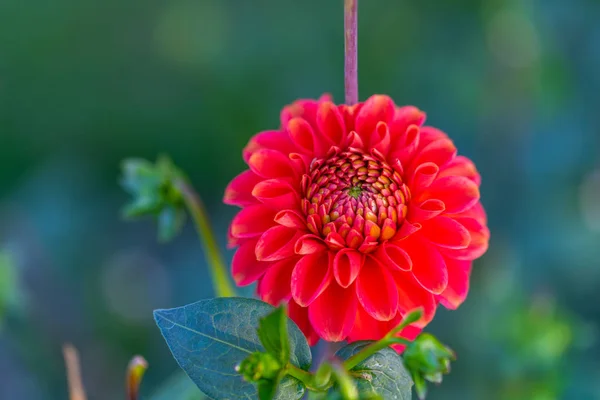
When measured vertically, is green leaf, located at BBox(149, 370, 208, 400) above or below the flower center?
below

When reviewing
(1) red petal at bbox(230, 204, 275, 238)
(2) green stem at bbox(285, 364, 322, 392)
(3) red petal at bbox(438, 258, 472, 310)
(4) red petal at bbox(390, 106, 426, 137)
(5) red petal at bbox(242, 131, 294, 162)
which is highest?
(4) red petal at bbox(390, 106, 426, 137)

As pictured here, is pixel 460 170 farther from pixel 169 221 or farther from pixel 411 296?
pixel 169 221

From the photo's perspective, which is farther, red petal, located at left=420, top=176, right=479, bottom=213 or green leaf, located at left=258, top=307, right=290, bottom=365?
red petal, located at left=420, top=176, right=479, bottom=213

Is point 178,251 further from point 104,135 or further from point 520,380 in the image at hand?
point 520,380

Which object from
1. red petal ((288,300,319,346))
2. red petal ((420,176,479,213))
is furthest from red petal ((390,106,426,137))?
red petal ((288,300,319,346))

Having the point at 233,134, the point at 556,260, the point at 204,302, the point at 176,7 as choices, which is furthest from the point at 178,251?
the point at 204,302

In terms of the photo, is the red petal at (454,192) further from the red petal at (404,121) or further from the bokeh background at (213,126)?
the bokeh background at (213,126)

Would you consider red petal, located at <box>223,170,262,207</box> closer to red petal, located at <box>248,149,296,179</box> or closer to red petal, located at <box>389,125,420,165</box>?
red petal, located at <box>248,149,296,179</box>

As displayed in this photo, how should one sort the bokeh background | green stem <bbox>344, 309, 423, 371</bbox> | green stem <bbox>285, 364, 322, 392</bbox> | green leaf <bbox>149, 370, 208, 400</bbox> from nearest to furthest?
green stem <bbox>344, 309, 423, 371</bbox>
green stem <bbox>285, 364, 322, 392</bbox>
green leaf <bbox>149, 370, 208, 400</bbox>
the bokeh background
